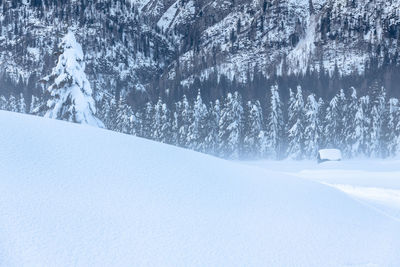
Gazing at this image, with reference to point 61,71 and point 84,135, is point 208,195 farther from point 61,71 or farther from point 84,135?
point 61,71

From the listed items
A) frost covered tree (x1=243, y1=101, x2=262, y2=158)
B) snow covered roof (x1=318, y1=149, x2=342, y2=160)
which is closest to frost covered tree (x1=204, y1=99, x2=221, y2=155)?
frost covered tree (x1=243, y1=101, x2=262, y2=158)

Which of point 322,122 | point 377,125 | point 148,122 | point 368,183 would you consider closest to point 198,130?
point 148,122

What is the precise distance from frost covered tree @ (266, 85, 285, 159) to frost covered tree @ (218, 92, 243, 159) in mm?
4669

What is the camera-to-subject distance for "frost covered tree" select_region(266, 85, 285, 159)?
221 ft

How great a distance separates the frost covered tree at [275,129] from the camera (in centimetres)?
6750

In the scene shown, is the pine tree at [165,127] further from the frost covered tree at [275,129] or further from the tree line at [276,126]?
the frost covered tree at [275,129]

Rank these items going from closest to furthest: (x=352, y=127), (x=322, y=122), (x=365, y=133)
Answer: (x=365, y=133)
(x=352, y=127)
(x=322, y=122)

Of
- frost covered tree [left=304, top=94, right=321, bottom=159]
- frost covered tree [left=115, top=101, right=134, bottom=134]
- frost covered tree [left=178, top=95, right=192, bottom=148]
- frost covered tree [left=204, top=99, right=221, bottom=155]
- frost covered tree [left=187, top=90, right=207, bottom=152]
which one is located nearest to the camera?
frost covered tree [left=304, top=94, right=321, bottom=159]

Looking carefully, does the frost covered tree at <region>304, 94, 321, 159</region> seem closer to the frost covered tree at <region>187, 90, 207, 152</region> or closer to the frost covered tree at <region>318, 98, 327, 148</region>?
the frost covered tree at <region>318, 98, 327, 148</region>

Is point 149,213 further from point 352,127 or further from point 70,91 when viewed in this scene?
point 352,127

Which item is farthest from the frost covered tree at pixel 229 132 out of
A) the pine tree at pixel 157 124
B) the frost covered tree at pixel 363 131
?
the frost covered tree at pixel 363 131

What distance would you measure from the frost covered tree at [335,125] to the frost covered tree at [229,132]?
12.7 m

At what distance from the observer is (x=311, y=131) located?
63156mm

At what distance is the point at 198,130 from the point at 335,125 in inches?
769
